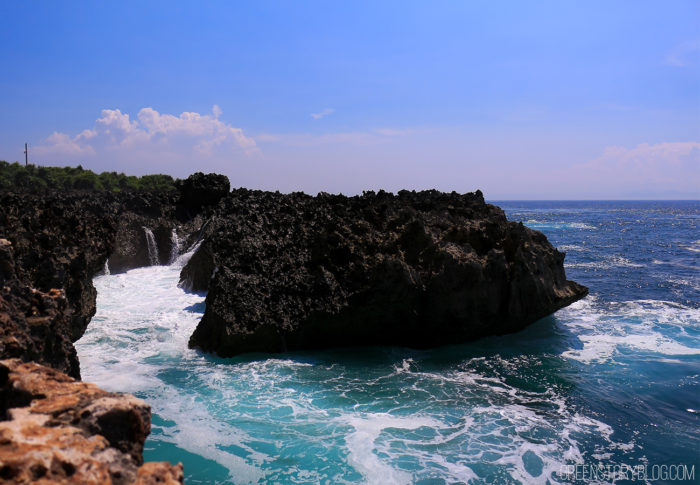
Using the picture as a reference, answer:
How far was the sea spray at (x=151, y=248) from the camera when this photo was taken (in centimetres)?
2909

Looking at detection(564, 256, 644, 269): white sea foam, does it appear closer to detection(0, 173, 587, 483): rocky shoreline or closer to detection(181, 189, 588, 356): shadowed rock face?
detection(0, 173, 587, 483): rocky shoreline

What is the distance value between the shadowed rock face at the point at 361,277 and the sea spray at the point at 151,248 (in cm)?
1526

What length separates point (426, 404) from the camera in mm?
10625

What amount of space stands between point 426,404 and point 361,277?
4.61 metres

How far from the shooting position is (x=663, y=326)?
17672 millimetres

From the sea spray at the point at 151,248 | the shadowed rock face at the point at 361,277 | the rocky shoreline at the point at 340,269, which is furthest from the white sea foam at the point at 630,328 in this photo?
the sea spray at the point at 151,248

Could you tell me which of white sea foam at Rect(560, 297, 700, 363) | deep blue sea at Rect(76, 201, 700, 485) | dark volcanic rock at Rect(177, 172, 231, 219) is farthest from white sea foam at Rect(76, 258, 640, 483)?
dark volcanic rock at Rect(177, 172, 231, 219)

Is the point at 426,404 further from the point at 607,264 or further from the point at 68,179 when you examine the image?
the point at 68,179

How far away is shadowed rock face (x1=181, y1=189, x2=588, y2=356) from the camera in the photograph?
13.6 m

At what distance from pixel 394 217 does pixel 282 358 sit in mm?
6067

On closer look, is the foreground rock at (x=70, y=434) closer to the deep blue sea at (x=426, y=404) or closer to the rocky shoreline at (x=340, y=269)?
the deep blue sea at (x=426, y=404)

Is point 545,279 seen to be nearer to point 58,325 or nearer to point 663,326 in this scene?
point 663,326

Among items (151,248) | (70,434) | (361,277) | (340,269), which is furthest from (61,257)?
(151,248)

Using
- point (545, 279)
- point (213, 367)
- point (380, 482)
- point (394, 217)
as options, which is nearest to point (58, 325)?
point (380, 482)
